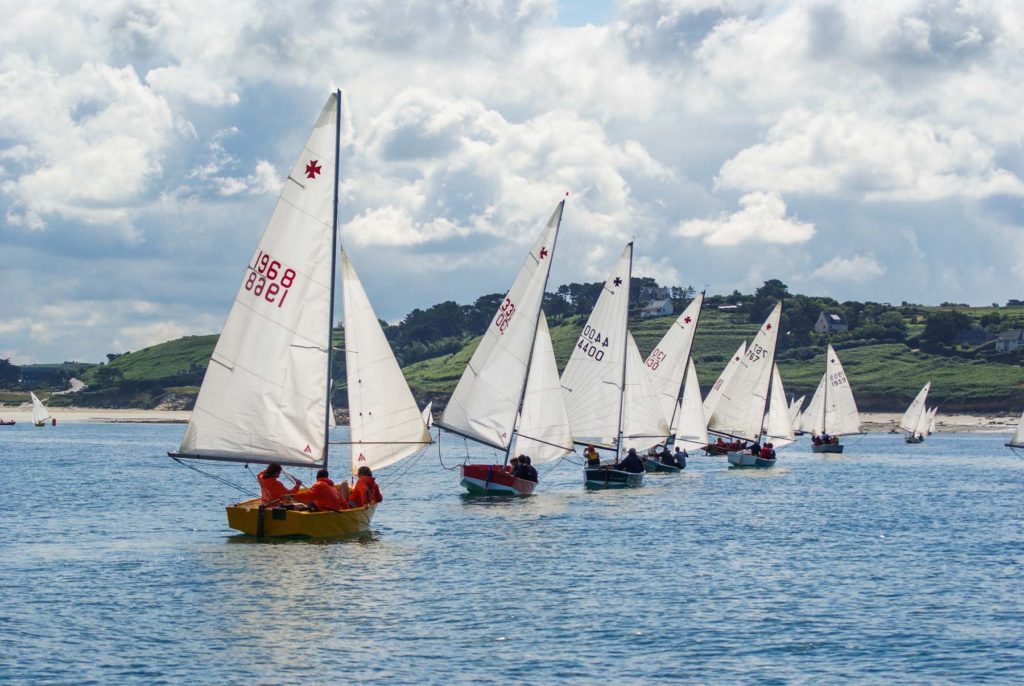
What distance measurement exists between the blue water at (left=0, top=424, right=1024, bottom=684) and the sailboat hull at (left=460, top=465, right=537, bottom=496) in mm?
793

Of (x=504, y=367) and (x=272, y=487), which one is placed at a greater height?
(x=504, y=367)

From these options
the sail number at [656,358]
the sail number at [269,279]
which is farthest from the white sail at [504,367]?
the sail number at [656,358]

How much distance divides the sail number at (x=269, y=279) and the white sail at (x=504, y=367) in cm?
1673

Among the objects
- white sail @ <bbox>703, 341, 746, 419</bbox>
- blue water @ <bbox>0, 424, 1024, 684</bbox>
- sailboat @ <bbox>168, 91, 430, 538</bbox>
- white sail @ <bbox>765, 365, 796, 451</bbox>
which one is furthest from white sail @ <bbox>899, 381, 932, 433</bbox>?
sailboat @ <bbox>168, 91, 430, 538</bbox>

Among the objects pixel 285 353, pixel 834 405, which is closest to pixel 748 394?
pixel 834 405

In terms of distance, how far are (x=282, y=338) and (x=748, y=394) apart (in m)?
58.8

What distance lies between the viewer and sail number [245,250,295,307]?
38.3m

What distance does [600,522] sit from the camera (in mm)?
49344

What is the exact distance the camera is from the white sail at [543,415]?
5881 cm

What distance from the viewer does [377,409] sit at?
42.6 meters

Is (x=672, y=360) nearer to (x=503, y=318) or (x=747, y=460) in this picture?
(x=747, y=460)

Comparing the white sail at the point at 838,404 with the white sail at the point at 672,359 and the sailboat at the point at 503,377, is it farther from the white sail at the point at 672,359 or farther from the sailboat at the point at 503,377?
the sailboat at the point at 503,377

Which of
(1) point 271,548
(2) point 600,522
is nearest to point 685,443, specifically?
(2) point 600,522

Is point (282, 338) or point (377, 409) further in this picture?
point (377, 409)
